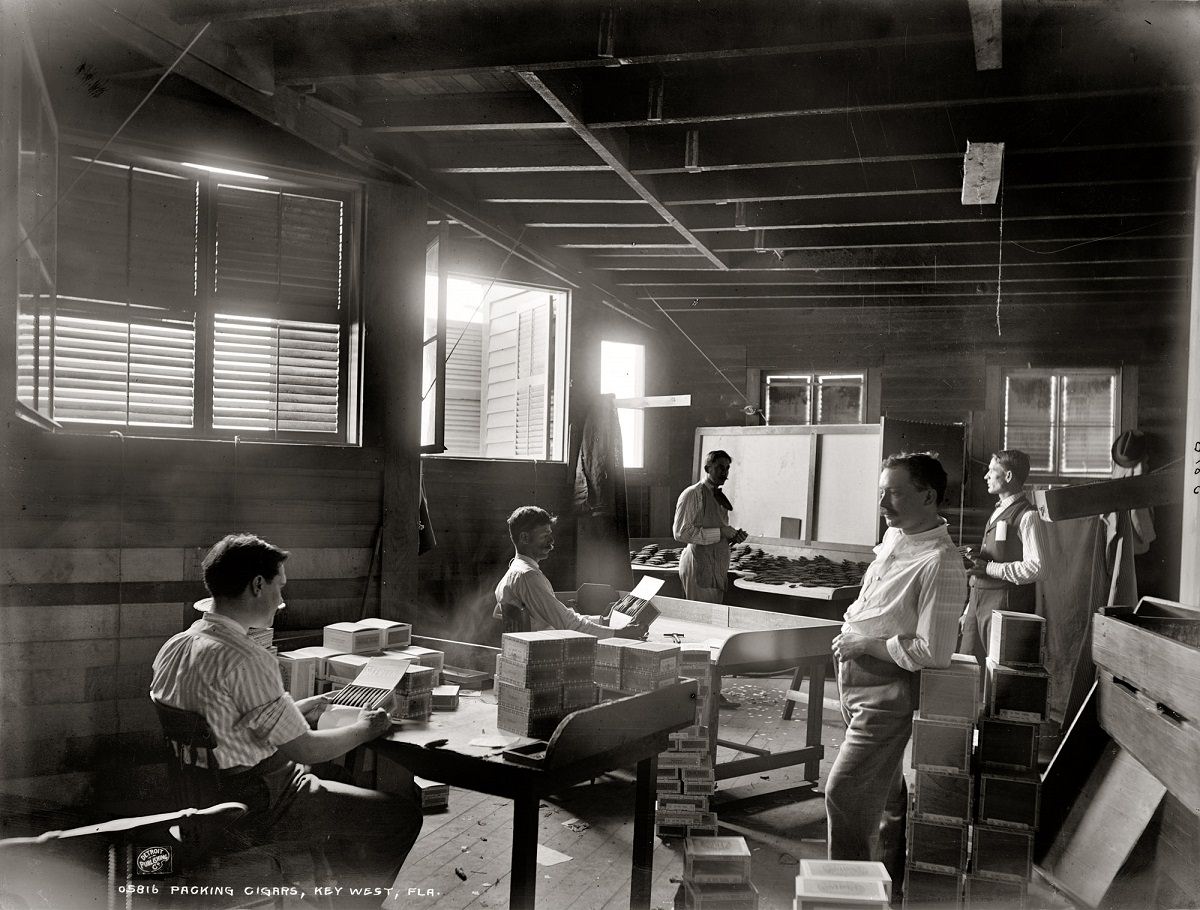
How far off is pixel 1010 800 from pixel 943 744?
0.36m

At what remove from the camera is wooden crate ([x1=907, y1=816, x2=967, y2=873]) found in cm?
389

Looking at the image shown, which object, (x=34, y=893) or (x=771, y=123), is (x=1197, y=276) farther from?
(x=34, y=893)

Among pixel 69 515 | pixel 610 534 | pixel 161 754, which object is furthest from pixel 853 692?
pixel 610 534

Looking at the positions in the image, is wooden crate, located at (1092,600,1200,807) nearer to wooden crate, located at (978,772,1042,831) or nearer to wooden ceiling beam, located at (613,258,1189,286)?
wooden crate, located at (978,772,1042,831)

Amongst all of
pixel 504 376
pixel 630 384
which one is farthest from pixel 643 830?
pixel 630 384

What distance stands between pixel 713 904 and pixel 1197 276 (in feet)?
11.6

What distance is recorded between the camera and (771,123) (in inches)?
233

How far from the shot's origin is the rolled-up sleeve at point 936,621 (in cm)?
372

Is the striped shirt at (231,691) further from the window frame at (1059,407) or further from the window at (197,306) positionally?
the window frame at (1059,407)

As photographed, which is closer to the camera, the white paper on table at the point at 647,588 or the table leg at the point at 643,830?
the table leg at the point at 643,830

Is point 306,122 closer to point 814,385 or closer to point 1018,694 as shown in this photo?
point 1018,694

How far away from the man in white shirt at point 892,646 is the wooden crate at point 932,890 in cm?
20

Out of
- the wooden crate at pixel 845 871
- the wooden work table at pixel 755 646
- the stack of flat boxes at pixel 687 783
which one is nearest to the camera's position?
the wooden crate at pixel 845 871

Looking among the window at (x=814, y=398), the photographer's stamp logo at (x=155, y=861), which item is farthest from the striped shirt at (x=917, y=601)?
the window at (x=814, y=398)
